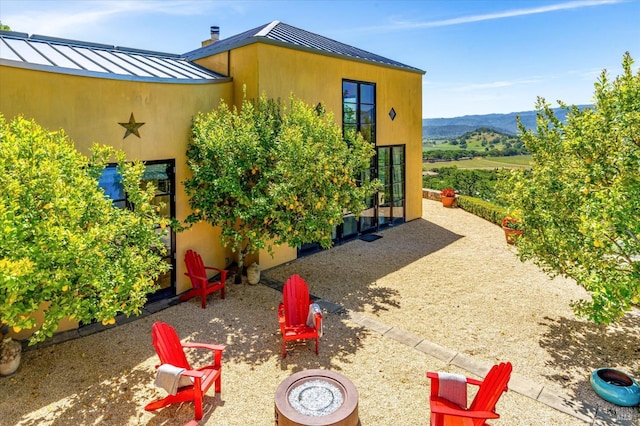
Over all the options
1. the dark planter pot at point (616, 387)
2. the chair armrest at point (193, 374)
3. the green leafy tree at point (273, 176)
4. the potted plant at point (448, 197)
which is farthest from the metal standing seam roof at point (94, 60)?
the potted plant at point (448, 197)

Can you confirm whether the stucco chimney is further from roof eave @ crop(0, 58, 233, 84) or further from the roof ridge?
roof eave @ crop(0, 58, 233, 84)

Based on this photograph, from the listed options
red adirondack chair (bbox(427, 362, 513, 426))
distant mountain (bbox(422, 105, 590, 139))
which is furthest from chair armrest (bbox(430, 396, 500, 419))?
distant mountain (bbox(422, 105, 590, 139))

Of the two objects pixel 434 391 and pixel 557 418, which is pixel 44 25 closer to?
pixel 434 391

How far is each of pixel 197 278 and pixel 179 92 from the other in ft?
14.9

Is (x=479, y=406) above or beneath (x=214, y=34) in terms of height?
beneath

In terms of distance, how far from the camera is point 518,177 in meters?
7.01

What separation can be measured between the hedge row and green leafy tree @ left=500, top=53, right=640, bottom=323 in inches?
388

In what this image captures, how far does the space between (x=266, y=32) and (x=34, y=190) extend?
29.6 ft

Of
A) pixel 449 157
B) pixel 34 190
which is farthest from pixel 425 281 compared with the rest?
pixel 449 157

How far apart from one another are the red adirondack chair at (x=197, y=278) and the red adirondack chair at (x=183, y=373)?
3.03 m

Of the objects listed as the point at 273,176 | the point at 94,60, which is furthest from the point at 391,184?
the point at 94,60

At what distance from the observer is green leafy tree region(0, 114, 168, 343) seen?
4.29 m

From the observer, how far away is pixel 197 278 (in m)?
8.59

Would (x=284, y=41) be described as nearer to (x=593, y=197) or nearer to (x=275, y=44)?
(x=275, y=44)
